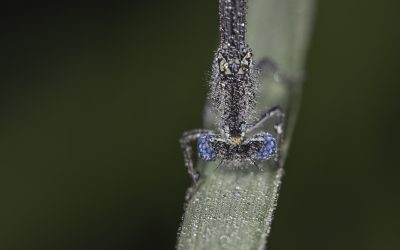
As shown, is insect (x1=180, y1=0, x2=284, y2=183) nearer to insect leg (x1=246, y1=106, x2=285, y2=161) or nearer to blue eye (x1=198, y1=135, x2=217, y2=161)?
blue eye (x1=198, y1=135, x2=217, y2=161)

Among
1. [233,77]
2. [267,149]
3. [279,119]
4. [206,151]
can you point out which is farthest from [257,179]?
[279,119]

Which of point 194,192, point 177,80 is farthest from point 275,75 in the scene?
point 194,192

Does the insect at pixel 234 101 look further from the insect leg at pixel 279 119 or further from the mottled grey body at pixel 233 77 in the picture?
the insect leg at pixel 279 119

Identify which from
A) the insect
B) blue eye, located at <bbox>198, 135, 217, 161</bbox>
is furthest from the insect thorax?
blue eye, located at <bbox>198, 135, 217, 161</bbox>

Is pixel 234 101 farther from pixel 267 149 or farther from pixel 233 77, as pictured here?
pixel 267 149

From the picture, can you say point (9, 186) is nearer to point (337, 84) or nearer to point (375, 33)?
point (337, 84)
